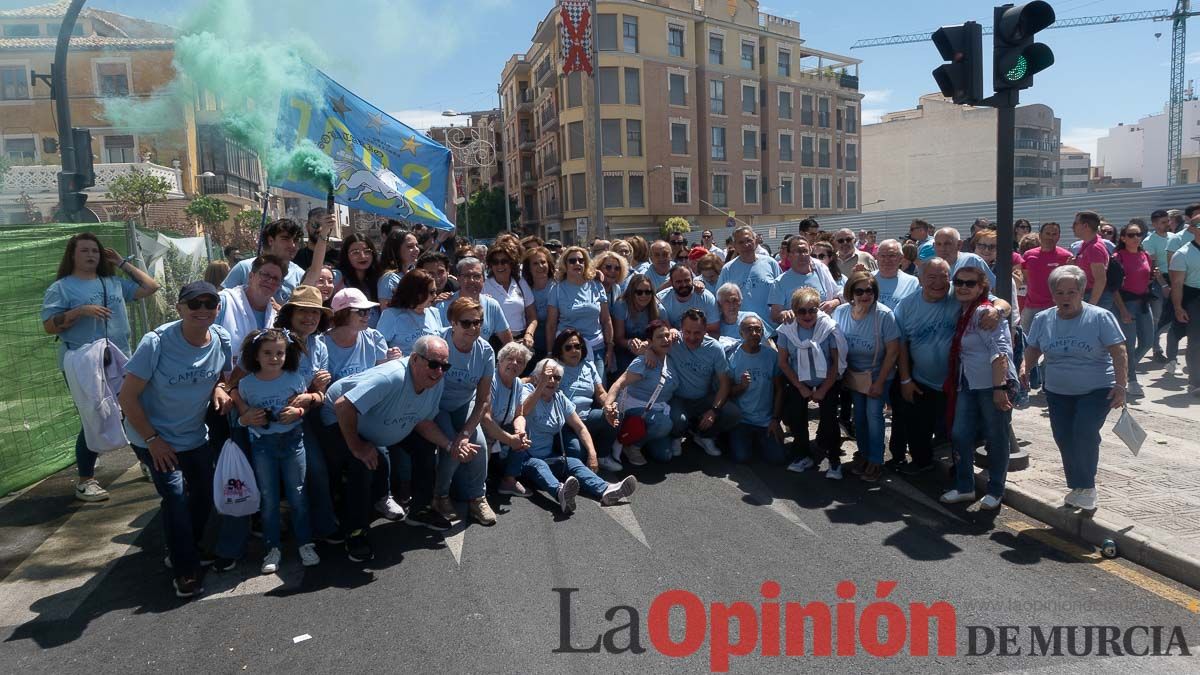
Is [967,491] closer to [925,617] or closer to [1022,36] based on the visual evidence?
[925,617]

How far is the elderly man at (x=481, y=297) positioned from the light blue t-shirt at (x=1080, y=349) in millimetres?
3748

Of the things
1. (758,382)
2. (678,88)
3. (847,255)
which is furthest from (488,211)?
(758,382)

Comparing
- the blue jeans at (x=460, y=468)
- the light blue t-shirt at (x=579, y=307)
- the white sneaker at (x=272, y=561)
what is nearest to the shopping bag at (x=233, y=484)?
the white sneaker at (x=272, y=561)

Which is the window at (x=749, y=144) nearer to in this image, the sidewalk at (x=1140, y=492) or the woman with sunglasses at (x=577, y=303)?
the sidewalk at (x=1140, y=492)

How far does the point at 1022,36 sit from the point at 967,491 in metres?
3.21

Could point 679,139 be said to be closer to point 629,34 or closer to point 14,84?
point 629,34

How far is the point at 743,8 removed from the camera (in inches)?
1959

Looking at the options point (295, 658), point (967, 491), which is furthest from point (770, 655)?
point (967, 491)

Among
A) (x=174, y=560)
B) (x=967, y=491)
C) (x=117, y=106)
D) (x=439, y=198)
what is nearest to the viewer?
(x=174, y=560)

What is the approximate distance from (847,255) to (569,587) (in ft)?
18.7

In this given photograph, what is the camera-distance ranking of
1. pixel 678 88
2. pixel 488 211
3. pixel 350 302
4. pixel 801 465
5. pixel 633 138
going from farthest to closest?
pixel 488 211
pixel 678 88
pixel 633 138
pixel 801 465
pixel 350 302

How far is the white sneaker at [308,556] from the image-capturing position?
482 cm

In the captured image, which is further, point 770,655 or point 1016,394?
point 1016,394

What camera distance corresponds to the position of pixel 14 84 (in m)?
26.0
